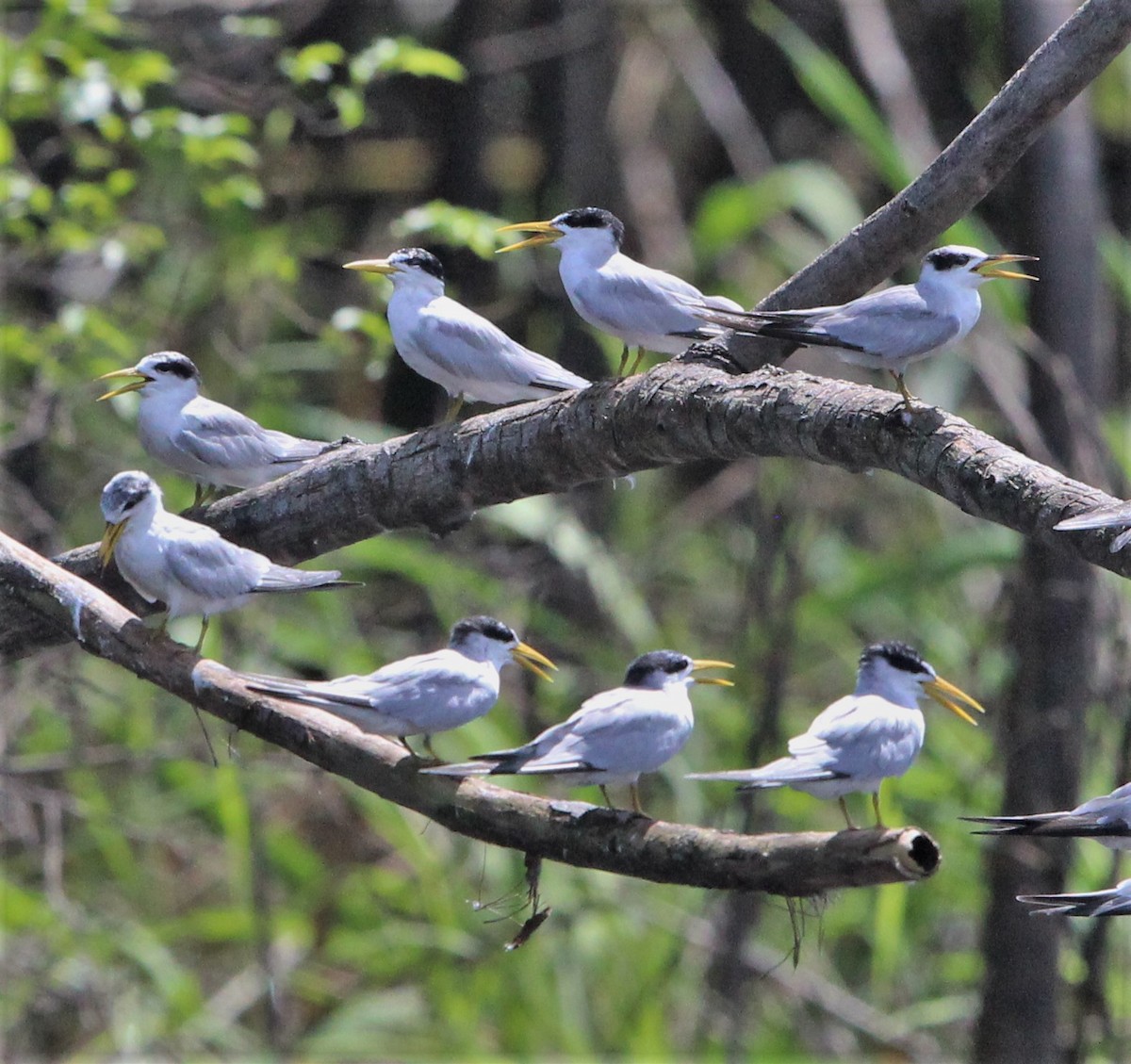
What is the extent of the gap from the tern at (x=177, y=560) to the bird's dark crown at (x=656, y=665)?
3.09 ft

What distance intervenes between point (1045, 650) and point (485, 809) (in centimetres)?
456

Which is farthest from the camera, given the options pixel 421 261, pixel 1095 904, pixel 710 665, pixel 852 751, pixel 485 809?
pixel 421 261

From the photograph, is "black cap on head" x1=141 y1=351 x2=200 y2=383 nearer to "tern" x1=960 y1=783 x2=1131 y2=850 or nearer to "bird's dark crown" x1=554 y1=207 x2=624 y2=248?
"bird's dark crown" x1=554 y1=207 x2=624 y2=248

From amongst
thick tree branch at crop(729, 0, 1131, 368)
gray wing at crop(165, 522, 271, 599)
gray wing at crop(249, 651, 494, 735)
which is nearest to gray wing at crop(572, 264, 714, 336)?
thick tree branch at crop(729, 0, 1131, 368)

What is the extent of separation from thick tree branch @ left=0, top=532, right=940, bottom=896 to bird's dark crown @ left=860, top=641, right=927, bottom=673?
1.13m

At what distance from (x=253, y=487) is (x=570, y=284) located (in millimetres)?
1168

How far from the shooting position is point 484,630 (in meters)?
4.27

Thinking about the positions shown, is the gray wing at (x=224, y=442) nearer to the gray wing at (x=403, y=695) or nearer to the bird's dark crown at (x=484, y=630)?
the bird's dark crown at (x=484, y=630)

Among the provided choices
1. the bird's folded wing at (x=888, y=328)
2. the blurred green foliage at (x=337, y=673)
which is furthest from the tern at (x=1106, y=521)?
the blurred green foliage at (x=337, y=673)

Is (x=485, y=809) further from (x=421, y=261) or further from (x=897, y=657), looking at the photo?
(x=421, y=261)

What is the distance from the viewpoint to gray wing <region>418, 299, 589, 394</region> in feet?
15.1

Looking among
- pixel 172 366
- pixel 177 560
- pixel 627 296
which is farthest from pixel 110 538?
pixel 627 296

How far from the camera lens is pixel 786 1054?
7941 mm

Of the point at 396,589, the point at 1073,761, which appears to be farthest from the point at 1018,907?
the point at 396,589
